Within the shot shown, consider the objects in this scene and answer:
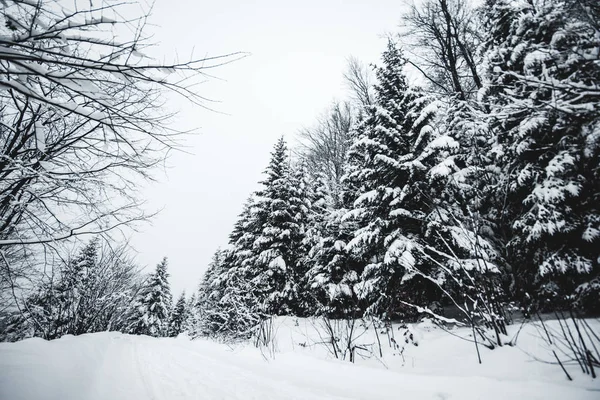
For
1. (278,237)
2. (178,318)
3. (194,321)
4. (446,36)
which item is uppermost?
(446,36)

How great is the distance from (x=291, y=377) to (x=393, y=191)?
18.8 ft

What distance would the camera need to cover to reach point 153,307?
868 inches

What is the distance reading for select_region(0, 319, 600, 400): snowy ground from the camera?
6.39 ft

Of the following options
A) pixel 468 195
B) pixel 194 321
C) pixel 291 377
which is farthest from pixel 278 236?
pixel 194 321

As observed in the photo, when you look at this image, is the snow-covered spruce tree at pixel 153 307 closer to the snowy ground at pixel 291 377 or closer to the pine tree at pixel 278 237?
the pine tree at pixel 278 237

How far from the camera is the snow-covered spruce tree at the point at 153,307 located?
21.2m

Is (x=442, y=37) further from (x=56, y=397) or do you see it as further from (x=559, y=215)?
(x=56, y=397)

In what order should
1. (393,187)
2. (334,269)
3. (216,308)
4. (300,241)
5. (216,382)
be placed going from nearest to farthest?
(216,382)
(393,187)
(334,269)
(216,308)
(300,241)

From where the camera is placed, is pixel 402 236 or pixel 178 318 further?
pixel 178 318

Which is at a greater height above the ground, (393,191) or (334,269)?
(393,191)

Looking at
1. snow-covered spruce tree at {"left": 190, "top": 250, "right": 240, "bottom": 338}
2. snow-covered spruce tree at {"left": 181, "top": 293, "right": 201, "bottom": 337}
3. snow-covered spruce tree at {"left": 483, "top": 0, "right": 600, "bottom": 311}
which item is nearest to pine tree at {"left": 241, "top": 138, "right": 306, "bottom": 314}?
snow-covered spruce tree at {"left": 190, "top": 250, "right": 240, "bottom": 338}

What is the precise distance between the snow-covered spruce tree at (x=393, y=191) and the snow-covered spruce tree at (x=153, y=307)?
21.2m

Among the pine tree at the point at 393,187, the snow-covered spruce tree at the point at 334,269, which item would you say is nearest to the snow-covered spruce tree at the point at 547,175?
the pine tree at the point at 393,187

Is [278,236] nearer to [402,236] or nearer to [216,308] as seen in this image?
[216,308]
